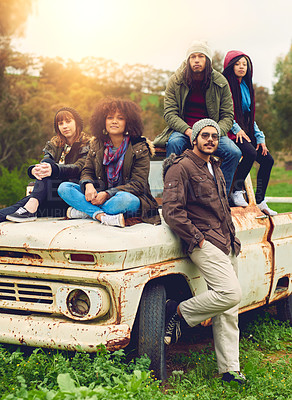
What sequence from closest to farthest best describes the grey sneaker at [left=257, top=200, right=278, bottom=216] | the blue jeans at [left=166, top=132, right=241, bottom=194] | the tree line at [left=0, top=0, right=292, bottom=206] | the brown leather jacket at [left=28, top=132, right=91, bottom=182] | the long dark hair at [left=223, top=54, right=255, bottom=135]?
1. the brown leather jacket at [left=28, top=132, right=91, bottom=182]
2. the blue jeans at [left=166, top=132, right=241, bottom=194]
3. the grey sneaker at [left=257, top=200, right=278, bottom=216]
4. the long dark hair at [left=223, top=54, right=255, bottom=135]
5. the tree line at [left=0, top=0, right=292, bottom=206]

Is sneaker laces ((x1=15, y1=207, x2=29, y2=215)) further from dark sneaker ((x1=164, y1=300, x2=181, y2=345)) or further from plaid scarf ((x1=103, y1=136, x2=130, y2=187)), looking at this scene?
dark sneaker ((x1=164, y1=300, x2=181, y2=345))

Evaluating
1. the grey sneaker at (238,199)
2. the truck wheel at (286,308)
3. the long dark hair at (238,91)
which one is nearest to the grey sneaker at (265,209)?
the grey sneaker at (238,199)

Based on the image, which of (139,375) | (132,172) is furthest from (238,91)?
(139,375)

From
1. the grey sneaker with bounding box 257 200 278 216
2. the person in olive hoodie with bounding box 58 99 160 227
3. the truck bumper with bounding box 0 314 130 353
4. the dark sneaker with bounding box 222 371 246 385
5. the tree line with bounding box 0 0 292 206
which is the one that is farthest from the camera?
the tree line with bounding box 0 0 292 206

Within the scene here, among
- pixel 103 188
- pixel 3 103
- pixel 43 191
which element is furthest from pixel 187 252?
pixel 3 103

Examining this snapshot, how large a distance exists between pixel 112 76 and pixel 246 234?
145ft

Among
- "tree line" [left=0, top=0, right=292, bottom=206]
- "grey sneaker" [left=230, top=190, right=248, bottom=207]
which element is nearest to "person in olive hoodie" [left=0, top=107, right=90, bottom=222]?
"grey sneaker" [left=230, top=190, right=248, bottom=207]

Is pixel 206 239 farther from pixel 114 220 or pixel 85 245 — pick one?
pixel 85 245

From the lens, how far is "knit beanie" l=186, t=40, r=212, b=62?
4773 mm

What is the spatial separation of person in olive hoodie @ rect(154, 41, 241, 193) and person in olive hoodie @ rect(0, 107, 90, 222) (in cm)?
83

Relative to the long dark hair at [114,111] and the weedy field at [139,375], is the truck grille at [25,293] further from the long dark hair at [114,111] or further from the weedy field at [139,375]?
the long dark hair at [114,111]

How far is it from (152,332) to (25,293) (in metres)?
0.92

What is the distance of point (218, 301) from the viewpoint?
3715mm

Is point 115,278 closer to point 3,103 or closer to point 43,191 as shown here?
point 43,191
